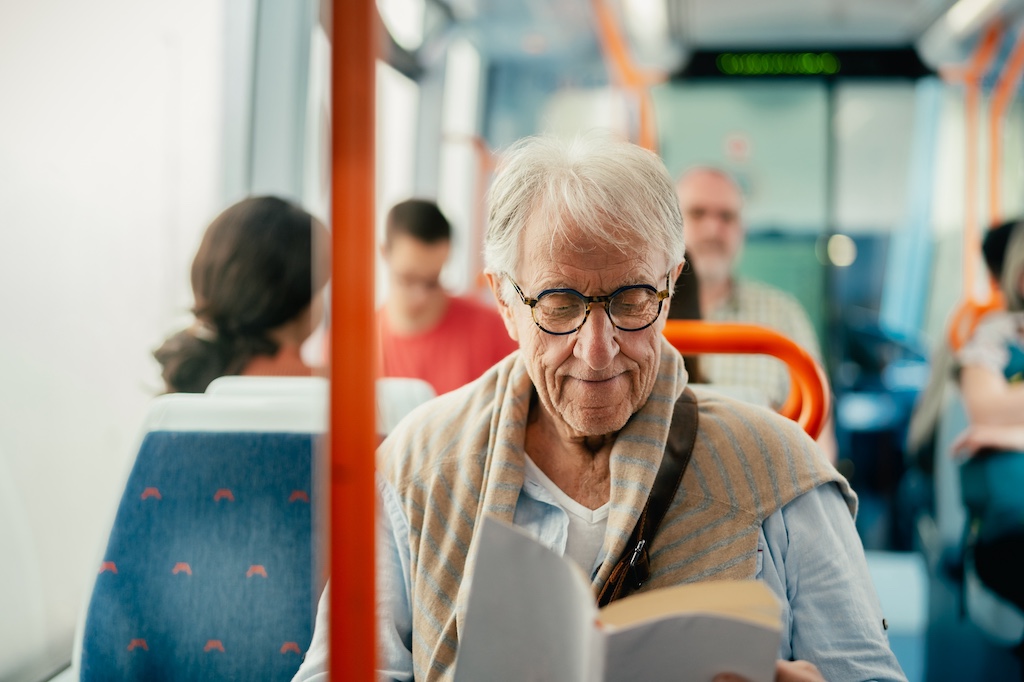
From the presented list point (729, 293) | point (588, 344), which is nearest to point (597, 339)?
point (588, 344)

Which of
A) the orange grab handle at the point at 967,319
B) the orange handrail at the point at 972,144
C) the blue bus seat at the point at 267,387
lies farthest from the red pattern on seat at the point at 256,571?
the orange handrail at the point at 972,144

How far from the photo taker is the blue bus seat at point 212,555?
5.15 ft

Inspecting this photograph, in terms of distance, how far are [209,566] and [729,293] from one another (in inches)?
77.1

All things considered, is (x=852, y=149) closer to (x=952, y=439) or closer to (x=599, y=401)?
(x=952, y=439)

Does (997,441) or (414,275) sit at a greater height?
(414,275)

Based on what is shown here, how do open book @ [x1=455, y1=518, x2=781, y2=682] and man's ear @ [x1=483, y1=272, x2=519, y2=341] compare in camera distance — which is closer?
open book @ [x1=455, y1=518, x2=781, y2=682]

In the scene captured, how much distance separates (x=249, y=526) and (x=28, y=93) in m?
1.30

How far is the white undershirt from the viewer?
1308 mm

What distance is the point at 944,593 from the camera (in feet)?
9.36

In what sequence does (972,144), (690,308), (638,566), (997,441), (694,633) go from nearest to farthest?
(694,633) < (638,566) < (690,308) < (997,441) < (972,144)

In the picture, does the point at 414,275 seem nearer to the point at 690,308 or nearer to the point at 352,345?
the point at 690,308

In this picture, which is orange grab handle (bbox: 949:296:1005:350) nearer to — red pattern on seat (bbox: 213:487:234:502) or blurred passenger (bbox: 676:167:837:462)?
blurred passenger (bbox: 676:167:837:462)

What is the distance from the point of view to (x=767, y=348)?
1536 mm

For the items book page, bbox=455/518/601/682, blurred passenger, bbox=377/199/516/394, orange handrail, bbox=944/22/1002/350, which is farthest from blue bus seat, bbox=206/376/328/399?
orange handrail, bbox=944/22/1002/350
